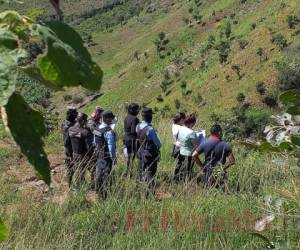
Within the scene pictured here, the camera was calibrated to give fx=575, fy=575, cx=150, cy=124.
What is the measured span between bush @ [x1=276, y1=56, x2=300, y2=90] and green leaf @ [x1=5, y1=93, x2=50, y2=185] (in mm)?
41243

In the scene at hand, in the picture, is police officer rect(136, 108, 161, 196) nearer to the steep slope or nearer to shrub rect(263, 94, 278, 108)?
shrub rect(263, 94, 278, 108)

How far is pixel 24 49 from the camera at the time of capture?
0.65 m

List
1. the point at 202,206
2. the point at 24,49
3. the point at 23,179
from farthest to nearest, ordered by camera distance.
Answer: the point at 23,179 → the point at 202,206 → the point at 24,49

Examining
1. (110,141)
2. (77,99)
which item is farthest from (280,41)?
(110,141)

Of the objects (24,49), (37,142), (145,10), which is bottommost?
(145,10)

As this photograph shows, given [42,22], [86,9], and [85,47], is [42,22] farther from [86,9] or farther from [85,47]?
[86,9]

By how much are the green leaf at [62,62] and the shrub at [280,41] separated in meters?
49.6

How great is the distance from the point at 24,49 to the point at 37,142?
115 millimetres

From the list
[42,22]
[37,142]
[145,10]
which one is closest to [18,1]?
[42,22]

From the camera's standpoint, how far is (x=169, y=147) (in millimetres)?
8367

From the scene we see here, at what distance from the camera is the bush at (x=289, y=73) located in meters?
41.9

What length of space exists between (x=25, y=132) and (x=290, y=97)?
1.05 metres

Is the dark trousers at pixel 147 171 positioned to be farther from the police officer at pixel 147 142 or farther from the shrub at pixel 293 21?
the shrub at pixel 293 21

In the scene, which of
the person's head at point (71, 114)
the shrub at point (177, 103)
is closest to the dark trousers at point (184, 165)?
the person's head at point (71, 114)
